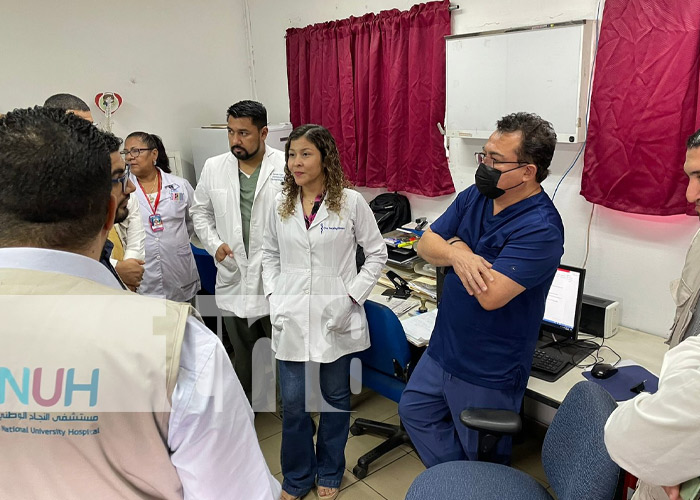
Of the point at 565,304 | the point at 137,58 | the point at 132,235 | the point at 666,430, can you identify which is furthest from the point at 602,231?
the point at 137,58

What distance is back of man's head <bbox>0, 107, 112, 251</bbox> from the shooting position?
79 centimetres

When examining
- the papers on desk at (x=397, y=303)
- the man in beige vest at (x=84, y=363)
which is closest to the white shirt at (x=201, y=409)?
the man in beige vest at (x=84, y=363)

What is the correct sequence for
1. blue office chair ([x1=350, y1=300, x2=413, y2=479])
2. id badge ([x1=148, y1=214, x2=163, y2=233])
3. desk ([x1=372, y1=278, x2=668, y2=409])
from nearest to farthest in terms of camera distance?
desk ([x1=372, y1=278, x2=668, y2=409]), blue office chair ([x1=350, y1=300, x2=413, y2=479]), id badge ([x1=148, y1=214, x2=163, y2=233])

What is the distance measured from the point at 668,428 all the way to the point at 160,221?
101 inches

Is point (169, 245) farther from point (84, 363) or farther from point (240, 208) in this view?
point (84, 363)

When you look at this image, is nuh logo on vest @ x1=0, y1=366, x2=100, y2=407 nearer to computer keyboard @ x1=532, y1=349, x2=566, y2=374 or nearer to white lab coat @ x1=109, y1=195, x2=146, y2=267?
white lab coat @ x1=109, y1=195, x2=146, y2=267

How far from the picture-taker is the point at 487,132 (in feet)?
9.61

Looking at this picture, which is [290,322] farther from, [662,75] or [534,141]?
[662,75]

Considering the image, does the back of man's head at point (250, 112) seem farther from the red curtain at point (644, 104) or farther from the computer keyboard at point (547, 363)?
the computer keyboard at point (547, 363)

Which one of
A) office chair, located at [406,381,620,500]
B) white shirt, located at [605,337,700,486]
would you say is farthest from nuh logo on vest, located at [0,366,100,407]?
office chair, located at [406,381,620,500]

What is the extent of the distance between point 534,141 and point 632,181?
79 centimetres

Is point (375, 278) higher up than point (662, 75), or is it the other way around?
point (662, 75)

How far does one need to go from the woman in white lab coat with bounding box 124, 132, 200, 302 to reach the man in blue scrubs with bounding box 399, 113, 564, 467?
155 cm

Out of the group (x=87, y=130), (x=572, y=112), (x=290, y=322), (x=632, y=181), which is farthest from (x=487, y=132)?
(x=87, y=130)
